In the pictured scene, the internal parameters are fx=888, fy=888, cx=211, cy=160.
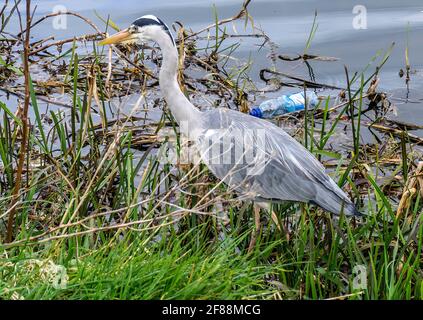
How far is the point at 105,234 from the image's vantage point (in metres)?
4.81

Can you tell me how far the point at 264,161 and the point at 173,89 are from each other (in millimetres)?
741

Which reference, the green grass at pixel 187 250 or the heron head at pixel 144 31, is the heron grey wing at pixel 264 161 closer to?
the green grass at pixel 187 250

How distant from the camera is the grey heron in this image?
5266mm

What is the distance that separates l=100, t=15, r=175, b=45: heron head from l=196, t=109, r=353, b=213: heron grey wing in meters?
0.60

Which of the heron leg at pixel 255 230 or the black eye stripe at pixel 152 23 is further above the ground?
the black eye stripe at pixel 152 23

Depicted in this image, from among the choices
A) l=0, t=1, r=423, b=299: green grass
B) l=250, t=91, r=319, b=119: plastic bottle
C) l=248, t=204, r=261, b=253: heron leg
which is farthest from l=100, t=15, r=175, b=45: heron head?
l=250, t=91, r=319, b=119: plastic bottle

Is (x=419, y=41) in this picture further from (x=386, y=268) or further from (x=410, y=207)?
(x=386, y=268)

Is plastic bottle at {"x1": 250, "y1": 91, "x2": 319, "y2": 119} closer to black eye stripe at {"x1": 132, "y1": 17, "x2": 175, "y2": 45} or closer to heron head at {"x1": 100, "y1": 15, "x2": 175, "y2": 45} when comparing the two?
heron head at {"x1": 100, "y1": 15, "x2": 175, "y2": 45}

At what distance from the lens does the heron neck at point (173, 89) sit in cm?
552

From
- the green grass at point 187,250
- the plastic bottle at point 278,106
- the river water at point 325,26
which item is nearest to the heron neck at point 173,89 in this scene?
the green grass at point 187,250

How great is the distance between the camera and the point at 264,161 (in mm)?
5383

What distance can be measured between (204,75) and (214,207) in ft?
11.6
